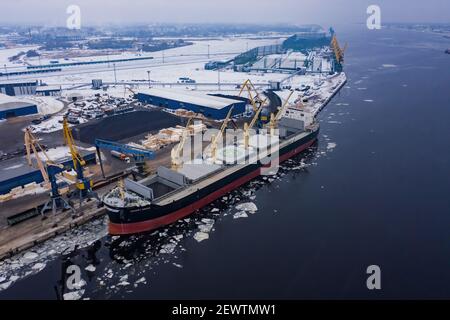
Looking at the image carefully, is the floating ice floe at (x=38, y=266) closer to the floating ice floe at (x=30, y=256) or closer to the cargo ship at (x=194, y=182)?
the floating ice floe at (x=30, y=256)

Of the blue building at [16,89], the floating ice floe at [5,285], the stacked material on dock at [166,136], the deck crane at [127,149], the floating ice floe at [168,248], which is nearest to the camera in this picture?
the floating ice floe at [5,285]

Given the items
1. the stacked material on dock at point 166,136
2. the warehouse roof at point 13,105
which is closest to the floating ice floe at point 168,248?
the stacked material on dock at point 166,136

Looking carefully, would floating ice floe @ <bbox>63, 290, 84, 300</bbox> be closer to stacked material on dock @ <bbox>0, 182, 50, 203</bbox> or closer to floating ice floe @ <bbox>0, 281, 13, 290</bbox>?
floating ice floe @ <bbox>0, 281, 13, 290</bbox>

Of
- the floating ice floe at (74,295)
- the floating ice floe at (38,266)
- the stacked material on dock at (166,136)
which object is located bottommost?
the floating ice floe at (74,295)

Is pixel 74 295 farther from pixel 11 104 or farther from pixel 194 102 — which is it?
pixel 11 104

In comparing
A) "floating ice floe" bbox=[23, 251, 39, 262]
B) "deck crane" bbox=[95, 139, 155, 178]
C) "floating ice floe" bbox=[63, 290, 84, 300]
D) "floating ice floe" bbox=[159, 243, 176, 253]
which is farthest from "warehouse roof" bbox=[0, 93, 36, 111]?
"floating ice floe" bbox=[63, 290, 84, 300]
